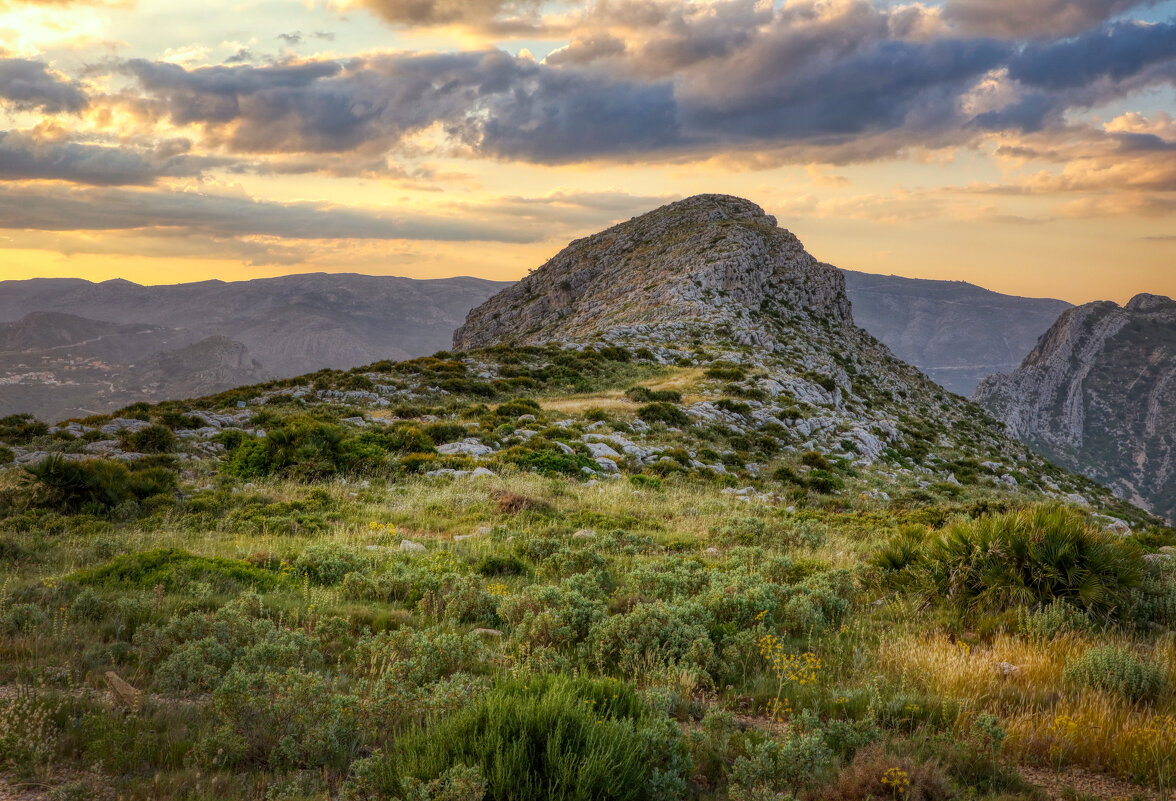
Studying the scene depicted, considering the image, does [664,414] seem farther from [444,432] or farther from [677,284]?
[677,284]

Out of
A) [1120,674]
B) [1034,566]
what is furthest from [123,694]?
[1034,566]

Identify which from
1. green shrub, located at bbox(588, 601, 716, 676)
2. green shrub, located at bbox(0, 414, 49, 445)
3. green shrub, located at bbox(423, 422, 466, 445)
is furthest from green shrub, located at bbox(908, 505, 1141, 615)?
green shrub, located at bbox(0, 414, 49, 445)

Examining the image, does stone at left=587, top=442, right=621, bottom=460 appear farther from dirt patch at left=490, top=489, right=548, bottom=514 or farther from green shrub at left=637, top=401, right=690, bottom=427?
dirt patch at left=490, top=489, right=548, bottom=514

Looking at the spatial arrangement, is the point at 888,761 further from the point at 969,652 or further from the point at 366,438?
the point at 366,438

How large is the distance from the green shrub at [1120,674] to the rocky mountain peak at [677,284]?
42190 mm

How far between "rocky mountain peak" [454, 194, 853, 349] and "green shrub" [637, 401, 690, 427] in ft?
72.5

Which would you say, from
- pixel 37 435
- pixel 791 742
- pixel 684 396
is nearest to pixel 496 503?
pixel 791 742

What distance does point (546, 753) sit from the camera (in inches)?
147

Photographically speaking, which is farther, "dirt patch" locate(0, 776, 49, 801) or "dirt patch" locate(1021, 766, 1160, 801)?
"dirt patch" locate(1021, 766, 1160, 801)

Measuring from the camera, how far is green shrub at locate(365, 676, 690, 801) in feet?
11.8

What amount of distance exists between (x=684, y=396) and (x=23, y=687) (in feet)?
86.7

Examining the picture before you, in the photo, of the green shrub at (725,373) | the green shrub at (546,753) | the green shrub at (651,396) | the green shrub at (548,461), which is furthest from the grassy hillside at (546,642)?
the green shrub at (725,373)

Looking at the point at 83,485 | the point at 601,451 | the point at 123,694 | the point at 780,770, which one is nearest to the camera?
the point at 780,770

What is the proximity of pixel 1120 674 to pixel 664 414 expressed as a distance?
65.6ft
